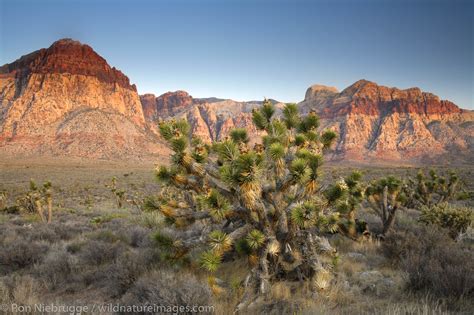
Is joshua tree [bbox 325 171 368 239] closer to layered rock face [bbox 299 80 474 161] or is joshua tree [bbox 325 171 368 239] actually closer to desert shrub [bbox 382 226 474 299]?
→ desert shrub [bbox 382 226 474 299]

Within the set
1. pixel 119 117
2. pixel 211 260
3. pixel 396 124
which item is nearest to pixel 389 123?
pixel 396 124

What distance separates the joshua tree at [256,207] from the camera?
4988mm

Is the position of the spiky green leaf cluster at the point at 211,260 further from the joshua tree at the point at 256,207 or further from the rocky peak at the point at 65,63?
the rocky peak at the point at 65,63

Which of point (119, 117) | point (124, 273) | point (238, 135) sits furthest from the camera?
point (119, 117)

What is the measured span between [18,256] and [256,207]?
19.4 feet

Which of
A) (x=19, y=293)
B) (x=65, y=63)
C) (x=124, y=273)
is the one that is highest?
(x=65, y=63)

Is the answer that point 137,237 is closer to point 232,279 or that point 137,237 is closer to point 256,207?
Answer: point 232,279

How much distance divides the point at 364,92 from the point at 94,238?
181m

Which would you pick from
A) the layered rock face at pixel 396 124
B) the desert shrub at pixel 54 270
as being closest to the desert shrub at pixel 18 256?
the desert shrub at pixel 54 270

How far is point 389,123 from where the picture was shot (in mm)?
144125

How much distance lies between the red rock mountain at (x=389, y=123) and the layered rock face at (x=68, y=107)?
33728 millimetres

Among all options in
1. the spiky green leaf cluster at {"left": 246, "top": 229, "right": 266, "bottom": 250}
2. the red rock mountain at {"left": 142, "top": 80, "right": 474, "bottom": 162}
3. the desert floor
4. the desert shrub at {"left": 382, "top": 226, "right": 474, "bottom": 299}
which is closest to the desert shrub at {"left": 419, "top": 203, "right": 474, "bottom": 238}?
the desert floor

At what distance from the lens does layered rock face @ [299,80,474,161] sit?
12438cm

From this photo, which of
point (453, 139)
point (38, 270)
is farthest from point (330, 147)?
point (453, 139)
